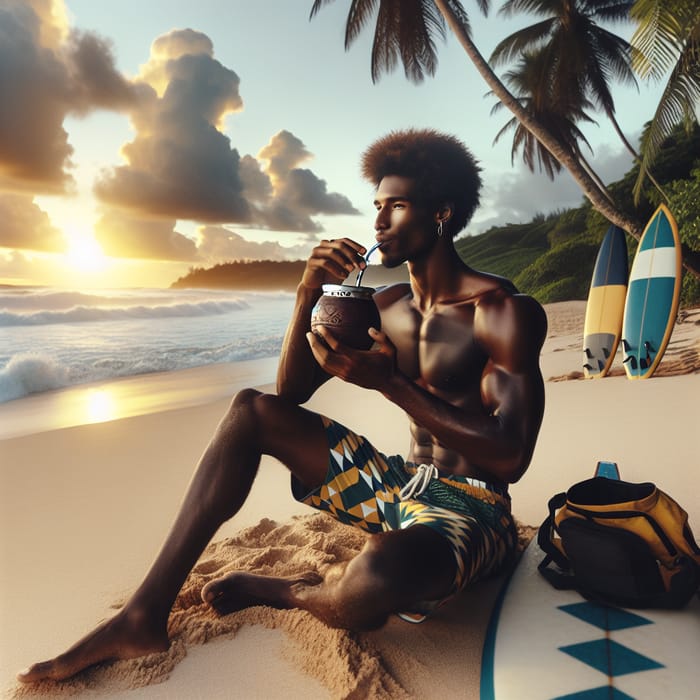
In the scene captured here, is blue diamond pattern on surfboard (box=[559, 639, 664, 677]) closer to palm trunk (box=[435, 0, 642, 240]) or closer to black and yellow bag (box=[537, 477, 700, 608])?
black and yellow bag (box=[537, 477, 700, 608])

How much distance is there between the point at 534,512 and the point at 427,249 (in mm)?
1297

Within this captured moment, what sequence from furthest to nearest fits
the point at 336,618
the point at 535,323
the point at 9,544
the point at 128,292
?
the point at 128,292
the point at 9,544
the point at 535,323
the point at 336,618

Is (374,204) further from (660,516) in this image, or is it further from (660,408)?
(660,408)

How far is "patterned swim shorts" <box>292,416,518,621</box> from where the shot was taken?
1.43 m

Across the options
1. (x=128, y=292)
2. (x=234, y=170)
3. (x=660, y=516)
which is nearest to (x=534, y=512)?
(x=660, y=516)

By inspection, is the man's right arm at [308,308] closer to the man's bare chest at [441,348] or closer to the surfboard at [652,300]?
the man's bare chest at [441,348]

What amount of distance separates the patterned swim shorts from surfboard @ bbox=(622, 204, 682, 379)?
4106 millimetres

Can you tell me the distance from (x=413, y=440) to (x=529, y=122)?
268 inches

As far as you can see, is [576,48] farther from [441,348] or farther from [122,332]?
[441,348]

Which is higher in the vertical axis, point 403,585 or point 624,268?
point 624,268

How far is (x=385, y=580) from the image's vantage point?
1.16 m

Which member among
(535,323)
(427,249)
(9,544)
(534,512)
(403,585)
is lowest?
(9,544)

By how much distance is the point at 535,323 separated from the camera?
141 cm

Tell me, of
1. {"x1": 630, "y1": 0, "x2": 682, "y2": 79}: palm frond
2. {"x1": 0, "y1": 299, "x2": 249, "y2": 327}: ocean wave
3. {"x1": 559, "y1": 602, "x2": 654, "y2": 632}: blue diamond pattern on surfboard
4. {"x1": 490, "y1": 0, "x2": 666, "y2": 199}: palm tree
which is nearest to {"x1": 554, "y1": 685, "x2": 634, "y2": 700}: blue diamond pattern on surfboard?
{"x1": 559, "y1": 602, "x2": 654, "y2": 632}: blue diamond pattern on surfboard
